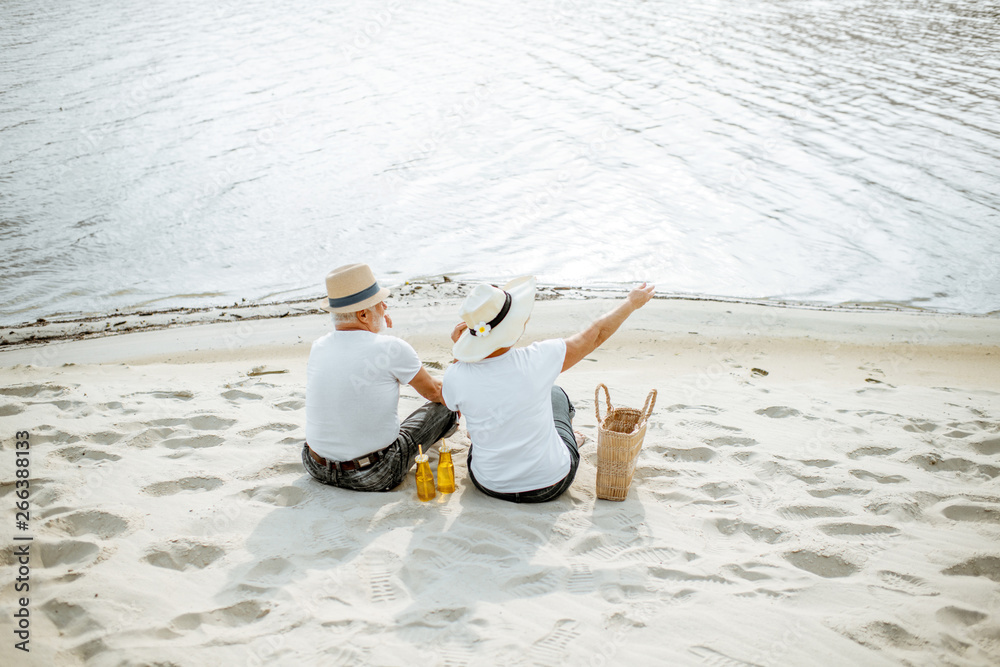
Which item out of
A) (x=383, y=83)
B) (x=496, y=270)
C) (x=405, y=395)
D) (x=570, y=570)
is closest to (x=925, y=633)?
(x=570, y=570)

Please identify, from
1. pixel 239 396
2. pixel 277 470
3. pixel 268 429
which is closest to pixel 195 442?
pixel 268 429

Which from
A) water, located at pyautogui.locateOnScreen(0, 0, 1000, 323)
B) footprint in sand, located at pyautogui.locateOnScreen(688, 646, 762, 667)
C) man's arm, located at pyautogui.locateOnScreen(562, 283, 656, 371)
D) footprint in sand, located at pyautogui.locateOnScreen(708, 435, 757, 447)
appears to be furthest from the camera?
A: water, located at pyautogui.locateOnScreen(0, 0, 1000, 323)

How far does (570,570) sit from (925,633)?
1.39 metres

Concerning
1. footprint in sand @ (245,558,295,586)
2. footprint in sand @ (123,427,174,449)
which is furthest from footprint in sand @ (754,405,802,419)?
footprint in sand @ (123,427,174,449)

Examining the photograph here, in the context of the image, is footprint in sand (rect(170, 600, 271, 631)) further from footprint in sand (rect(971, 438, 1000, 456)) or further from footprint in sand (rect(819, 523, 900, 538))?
footprint in sand (rect(971, 438, 1000, 456))

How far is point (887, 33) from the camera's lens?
57.2 feet

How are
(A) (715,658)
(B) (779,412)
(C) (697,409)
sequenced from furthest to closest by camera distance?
(C) (697,409) → (B) (779,412) → (A) (715,658)

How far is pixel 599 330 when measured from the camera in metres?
3.44

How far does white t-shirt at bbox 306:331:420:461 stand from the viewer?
352cm

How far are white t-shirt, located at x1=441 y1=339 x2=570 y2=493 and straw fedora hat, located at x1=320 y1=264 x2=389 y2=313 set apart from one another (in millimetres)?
582

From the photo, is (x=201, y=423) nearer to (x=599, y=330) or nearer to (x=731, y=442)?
(x=599, y=330)

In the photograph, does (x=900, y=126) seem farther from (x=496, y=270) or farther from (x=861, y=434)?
(x=861, y=434)

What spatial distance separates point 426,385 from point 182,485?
56.5 inches

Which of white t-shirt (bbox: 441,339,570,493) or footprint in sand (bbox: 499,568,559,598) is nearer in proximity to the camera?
footprint in sand (bbox: 499,568,559,598)
